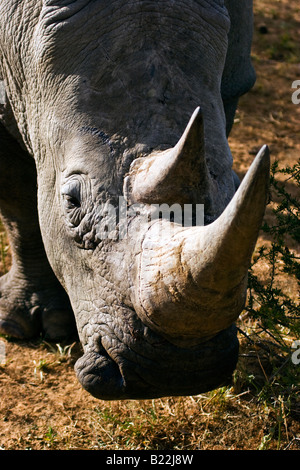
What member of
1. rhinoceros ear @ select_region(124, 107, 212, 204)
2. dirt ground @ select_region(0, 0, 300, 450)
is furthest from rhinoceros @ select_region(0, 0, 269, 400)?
dirt ground @ select_region(0, 0, 300, 450)

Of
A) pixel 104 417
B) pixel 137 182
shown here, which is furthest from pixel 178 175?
pixel 104 417

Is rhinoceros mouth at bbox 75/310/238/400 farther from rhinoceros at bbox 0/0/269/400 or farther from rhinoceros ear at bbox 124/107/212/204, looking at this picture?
rhinoceros ear at bbox 124/107/212/204

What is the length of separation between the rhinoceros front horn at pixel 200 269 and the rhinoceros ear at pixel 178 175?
12 cm

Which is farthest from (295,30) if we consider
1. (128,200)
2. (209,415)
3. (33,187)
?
(128,200)

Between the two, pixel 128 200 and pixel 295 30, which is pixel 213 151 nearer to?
pixel 128 200

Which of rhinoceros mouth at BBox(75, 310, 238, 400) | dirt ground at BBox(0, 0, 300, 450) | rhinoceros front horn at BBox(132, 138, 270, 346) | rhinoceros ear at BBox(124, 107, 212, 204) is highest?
rhinoceros ear at BBox(124, 107, 212, 204)

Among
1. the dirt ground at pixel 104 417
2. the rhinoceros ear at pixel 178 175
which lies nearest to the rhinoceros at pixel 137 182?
the rhinoceros ear at pixel 178 175

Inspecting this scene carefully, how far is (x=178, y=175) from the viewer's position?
2.71 metres

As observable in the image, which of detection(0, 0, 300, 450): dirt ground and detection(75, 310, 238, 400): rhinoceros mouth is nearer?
detection(75, 310, 238, 400): rhinoceros mouth

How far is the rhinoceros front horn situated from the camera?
2.21 metres

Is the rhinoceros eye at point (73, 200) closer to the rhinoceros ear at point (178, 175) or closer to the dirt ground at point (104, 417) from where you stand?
the rhinoceros ear at point (178, 175)

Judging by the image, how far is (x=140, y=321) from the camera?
9.44 feet

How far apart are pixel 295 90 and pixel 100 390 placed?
641cm
